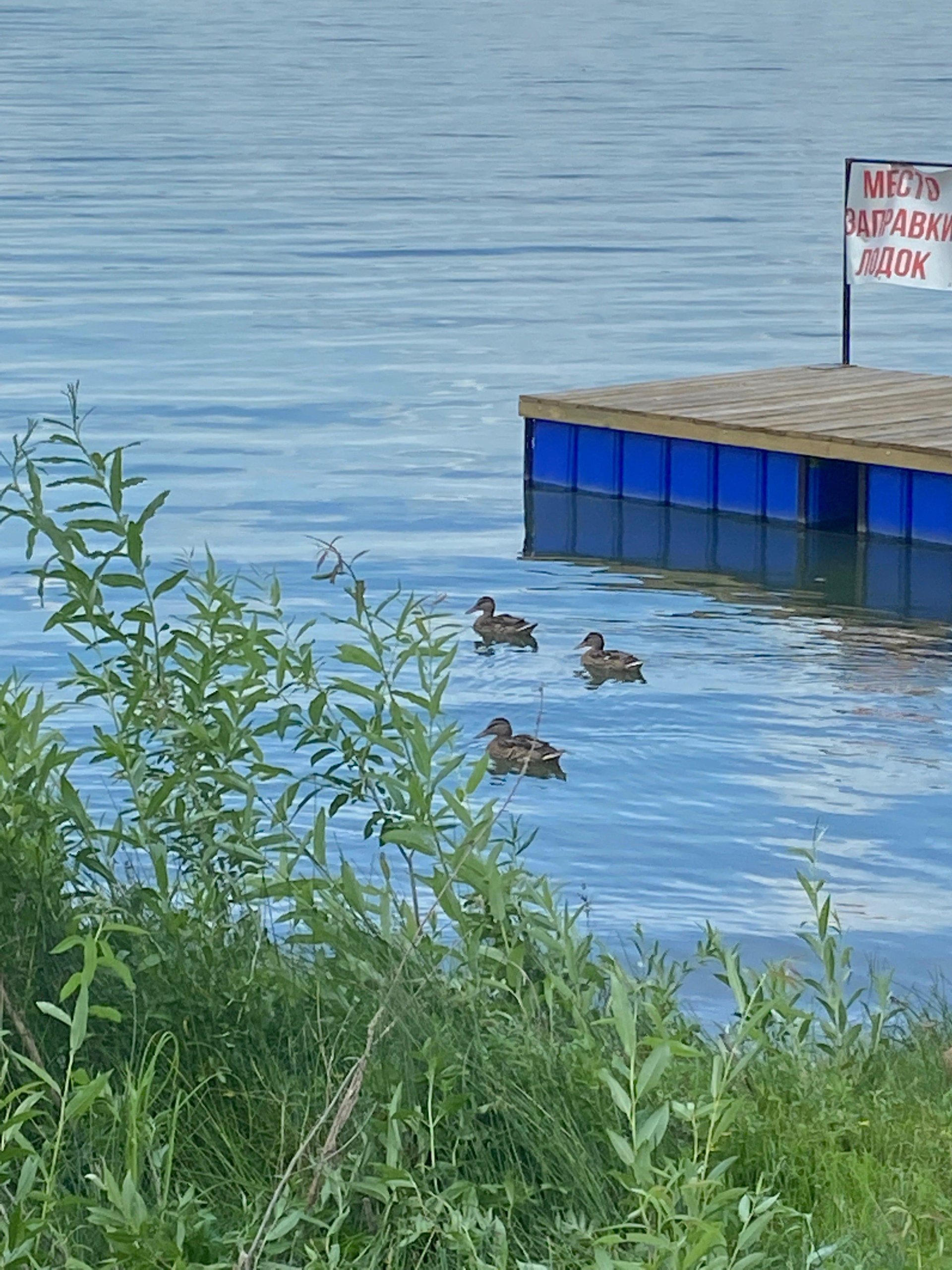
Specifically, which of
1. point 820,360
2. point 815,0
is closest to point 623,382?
point 820,360

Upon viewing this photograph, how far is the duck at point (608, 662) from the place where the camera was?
38.2 ft

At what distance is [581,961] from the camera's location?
5.29 m

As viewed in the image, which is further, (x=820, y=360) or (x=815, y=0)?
(x=815, y=0)

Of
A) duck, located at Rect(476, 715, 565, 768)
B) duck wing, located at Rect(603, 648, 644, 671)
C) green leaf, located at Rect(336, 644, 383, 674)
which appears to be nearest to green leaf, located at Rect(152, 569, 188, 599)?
green leaf, located at Rect(336, 644, 383, 674)

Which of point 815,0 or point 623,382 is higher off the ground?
point 815,0

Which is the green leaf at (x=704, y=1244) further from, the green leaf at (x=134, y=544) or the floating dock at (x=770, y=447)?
the floating dock at (x=770, y=447)

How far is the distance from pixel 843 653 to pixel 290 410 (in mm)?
9045

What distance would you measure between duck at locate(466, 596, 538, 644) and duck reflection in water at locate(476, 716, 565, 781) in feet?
6.21

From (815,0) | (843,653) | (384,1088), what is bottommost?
(843,653)

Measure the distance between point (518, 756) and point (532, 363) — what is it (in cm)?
1309

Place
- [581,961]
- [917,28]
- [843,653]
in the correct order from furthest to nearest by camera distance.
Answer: [917,28]
[843,653]
[581,961]

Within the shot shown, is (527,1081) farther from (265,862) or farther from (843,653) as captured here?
(843,653)

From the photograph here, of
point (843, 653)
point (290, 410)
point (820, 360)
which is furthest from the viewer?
point (820, 360)

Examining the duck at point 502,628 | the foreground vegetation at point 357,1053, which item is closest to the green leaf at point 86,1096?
the foreground vegetation at point 357,1053
